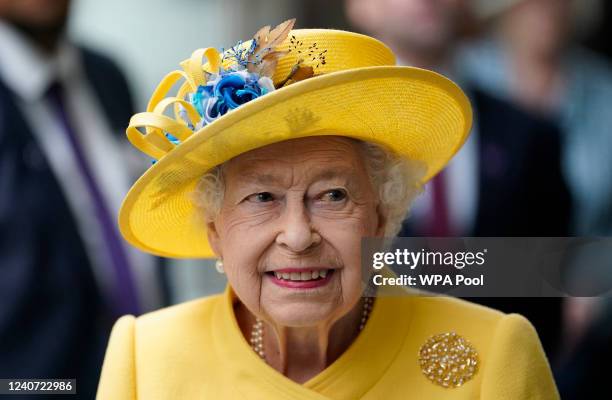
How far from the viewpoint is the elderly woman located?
→ 2.27m

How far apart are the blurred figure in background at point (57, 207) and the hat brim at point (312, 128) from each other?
208 cm

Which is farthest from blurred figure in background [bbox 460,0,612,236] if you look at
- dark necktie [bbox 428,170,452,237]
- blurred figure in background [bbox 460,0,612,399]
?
dark necktie [bbox 428,170,452,237]

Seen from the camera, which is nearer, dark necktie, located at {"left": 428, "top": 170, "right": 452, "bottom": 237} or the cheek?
the cheek

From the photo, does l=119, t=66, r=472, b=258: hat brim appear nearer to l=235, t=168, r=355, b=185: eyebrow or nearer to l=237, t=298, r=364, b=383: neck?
l=235, t=168, r=355, b=185: eyebrow

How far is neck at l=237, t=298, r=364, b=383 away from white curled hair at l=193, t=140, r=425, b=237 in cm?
27

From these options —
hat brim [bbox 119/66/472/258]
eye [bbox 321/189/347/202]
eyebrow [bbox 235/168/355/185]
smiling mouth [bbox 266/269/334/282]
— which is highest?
hat brim [bbox 119/66/472/258]

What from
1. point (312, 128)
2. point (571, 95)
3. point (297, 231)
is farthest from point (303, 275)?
point (571, 95)

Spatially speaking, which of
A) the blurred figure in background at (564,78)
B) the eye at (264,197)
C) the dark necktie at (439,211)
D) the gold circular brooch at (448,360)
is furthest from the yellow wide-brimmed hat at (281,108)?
the blurred figure in background at (564,78)

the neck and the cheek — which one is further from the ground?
the cheek

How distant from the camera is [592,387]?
4926 millimetres

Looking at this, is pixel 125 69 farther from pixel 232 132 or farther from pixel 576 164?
pixel 232 132

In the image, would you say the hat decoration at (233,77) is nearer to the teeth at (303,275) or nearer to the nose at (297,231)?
the nose at (297,231)

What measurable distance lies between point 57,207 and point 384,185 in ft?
8.58

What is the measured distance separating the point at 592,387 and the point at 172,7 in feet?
9.90
